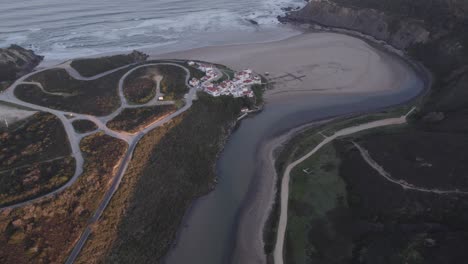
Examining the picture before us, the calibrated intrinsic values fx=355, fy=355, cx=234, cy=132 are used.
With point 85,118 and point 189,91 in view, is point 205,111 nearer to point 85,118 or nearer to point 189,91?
point 189,91

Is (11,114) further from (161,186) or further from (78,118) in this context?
(161,186)

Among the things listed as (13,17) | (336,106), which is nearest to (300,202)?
(336,106)

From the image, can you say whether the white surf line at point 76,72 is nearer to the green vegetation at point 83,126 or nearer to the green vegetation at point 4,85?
the green vegetation at point 4,85

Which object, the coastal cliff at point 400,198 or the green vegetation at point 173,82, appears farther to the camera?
the green vegetation at point 173,82

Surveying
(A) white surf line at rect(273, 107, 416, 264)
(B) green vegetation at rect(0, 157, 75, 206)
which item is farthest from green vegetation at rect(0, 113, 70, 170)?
(A) white surf line at rect(273, 107, 416, 264)

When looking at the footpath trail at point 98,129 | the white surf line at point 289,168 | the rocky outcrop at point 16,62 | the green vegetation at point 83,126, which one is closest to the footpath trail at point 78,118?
the footpath trail at point 98,129

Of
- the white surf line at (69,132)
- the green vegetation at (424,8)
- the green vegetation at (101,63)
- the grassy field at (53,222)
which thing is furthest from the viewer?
the green vegetation at (424,8)

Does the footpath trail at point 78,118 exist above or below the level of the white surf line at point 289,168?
above
